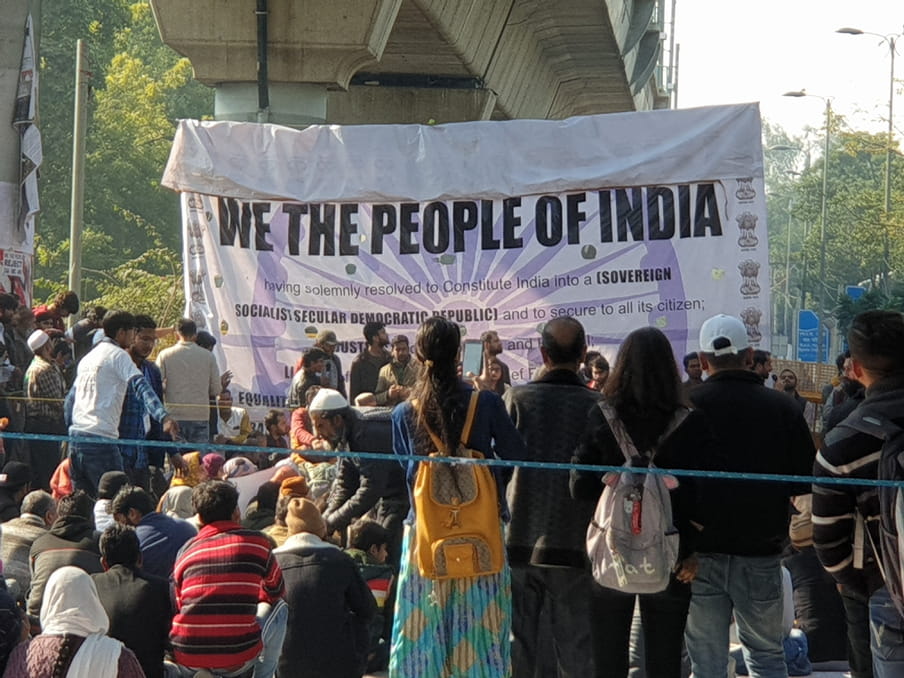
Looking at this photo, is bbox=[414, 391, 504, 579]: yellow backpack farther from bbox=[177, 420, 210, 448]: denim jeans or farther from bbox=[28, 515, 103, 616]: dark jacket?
bbox=[177, 420, 210, 448]: denim jeans

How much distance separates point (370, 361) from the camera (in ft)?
39.6

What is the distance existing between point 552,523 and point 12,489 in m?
4.27

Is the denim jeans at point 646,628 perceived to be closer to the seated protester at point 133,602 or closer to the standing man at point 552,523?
the standing man at point 552,523

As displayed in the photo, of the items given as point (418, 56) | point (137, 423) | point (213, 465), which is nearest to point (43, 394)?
point (213, 465)

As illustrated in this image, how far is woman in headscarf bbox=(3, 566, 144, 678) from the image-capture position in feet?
18.7

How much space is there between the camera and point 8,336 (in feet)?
40.5

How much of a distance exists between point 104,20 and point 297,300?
43612 mm

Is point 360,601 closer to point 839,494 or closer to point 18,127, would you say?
point 839,494

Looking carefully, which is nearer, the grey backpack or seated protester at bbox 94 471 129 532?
the grey backpack

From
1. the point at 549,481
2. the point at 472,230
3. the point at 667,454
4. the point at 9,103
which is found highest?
A: the point at 9,103

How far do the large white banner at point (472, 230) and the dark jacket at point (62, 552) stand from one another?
16.1 feet

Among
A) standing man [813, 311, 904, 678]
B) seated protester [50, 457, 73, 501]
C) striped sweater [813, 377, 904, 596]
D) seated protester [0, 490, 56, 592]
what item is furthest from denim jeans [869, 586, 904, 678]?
seated protester [50, 457, 73, 501]

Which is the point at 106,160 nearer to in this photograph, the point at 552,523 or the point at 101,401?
the point at 101,401

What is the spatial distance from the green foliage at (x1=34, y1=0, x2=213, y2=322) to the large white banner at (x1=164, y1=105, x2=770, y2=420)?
101 feet
